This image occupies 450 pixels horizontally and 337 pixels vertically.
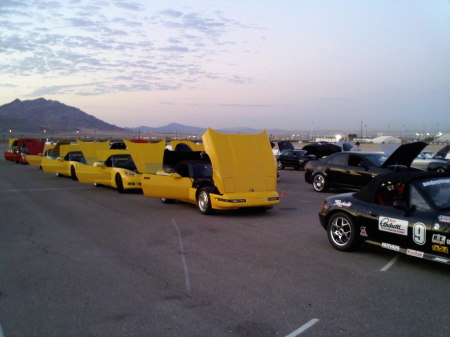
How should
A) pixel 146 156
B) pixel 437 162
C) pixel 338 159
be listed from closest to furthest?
1. pixel 146 156
2. pixel 338 159
3. pixel 437 162

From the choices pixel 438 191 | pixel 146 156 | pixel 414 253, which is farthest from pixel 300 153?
pixel 414 253

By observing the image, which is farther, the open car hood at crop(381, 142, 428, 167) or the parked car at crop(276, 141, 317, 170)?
the parked car at crop(276, 141, 317, 170)

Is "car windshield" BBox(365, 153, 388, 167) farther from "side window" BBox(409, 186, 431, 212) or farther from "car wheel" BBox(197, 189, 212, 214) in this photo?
"side window" BBox(409, 186, 431, 212)

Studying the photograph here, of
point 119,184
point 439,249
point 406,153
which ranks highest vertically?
point 406,153

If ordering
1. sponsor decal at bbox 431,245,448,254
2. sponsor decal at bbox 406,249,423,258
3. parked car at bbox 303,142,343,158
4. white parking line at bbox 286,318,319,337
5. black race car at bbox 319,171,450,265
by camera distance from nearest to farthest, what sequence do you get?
white parking line at bbox 286,318,319,337
sponsor decal at bbox 431,245,448,254
black race car at bbox 319,171,450,265
sponsor decal at bbox 406,249,423,258
parked car at bbox 303,142,343,158

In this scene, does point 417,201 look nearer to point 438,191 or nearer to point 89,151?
point 438,191

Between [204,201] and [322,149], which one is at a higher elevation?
[322,149]

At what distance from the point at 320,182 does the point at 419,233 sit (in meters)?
9.52

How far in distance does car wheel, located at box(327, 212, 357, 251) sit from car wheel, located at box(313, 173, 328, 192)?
26.3ft

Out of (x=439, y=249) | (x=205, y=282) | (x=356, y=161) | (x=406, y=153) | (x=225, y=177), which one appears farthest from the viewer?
(x=356, y=161)

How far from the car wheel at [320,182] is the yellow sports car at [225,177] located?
14.8 ft

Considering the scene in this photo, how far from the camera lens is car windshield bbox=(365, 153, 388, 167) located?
14.1 metres

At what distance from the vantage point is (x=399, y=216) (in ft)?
21.2

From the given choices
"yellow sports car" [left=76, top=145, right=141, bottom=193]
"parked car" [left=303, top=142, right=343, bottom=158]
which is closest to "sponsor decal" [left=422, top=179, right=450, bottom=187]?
"yellow sports car" [left=76, top=145, right=141, bottom=193]
